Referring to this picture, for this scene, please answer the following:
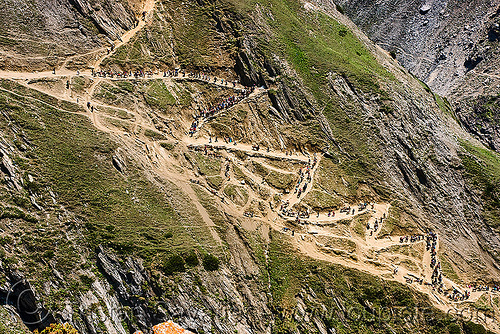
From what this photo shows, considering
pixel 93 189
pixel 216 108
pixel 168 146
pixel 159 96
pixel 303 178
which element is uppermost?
pixel 303 178

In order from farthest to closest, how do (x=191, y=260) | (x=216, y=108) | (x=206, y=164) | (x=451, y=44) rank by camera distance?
(x=451, y=44) < (x=216, y=108) < (x=206, y=164) < (x=191, y=260)

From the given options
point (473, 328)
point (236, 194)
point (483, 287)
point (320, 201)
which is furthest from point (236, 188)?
point (483, 287)

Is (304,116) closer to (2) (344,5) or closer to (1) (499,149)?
(1) (499,149)

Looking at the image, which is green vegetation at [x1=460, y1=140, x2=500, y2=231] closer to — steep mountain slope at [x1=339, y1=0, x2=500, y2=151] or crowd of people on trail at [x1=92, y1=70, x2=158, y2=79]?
steep mountain slope at [x1=339, y1=0, x2=500, y2=151]

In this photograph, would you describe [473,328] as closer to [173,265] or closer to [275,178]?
[275,178]

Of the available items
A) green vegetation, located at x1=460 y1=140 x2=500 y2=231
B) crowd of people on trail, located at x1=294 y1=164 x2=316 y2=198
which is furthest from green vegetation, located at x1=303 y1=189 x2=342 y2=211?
green vegetation, located at x1=460 y1=140 x2=500 y2=231

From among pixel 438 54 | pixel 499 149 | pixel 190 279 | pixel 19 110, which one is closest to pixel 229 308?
pixel 190 279

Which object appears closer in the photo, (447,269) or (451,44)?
(447,269)

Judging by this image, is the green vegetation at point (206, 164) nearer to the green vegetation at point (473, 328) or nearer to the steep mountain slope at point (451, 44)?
the green vegetation at point (473, 328)
